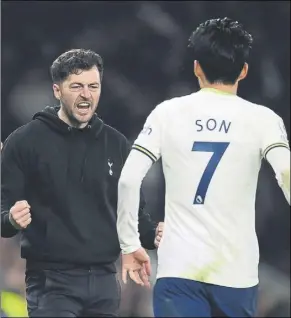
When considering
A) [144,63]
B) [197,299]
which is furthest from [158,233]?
[144,63]

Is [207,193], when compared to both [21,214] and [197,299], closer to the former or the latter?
[197,299]

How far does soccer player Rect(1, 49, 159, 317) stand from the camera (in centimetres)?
522

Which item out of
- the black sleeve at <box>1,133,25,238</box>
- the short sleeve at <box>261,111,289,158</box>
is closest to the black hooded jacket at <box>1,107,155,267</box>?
the black sleeve at <box>1,133,25,238</box>

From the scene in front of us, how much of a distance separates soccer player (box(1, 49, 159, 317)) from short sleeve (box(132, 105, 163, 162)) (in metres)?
0.85

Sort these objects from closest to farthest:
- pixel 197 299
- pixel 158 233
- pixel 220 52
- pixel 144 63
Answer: pixel 197 299 < pixel 220 52 < pixel 158 233 < pixel 144 63

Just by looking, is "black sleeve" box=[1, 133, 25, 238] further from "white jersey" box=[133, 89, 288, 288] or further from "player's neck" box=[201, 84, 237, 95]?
"player's neck" box=[201, 84, 237, 95]

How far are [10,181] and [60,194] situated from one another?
24 cm

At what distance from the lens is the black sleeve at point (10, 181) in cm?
524

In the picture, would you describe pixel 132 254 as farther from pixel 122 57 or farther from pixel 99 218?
pixel 122 57

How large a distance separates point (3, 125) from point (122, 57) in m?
1.15

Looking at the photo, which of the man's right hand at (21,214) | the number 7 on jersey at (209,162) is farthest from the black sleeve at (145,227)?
the number 7 on jersey at (209,162)

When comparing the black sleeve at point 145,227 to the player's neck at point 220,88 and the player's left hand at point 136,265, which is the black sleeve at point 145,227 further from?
the player's neck at point 220,88

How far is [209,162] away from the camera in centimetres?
442

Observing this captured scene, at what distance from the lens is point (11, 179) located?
206 inches
